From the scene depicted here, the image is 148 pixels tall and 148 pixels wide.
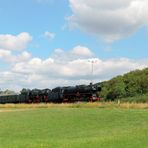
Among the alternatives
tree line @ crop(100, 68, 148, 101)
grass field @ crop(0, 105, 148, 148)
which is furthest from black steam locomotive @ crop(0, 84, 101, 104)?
grass field @ crop(0, 105, 148, 148)

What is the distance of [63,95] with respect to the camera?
76.4 m

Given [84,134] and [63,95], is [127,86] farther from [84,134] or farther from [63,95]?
[84,134]

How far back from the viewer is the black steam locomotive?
238 feet

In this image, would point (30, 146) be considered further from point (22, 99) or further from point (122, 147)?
point (22, 99)

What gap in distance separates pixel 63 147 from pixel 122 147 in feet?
7.69

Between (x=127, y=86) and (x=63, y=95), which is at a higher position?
(x=127, y=86)

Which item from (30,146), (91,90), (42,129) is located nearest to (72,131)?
(42,129)

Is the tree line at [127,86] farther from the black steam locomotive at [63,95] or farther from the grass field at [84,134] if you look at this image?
the grass field at [84,134]

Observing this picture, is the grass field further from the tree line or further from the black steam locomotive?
the tree line

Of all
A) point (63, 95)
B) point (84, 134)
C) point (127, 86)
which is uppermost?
point (127, 86)

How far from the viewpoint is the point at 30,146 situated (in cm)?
1855

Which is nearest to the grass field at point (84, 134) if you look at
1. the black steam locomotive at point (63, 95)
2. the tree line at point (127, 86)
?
the black steam locomotive at point (63, 95)

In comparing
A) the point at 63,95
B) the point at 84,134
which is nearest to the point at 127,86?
the point at 63,95

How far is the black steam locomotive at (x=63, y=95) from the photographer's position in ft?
238
